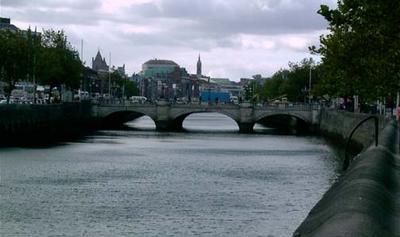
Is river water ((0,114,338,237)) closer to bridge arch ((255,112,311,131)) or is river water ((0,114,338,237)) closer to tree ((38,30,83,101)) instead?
tree ((38,30,83,101))

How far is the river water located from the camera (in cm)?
2848

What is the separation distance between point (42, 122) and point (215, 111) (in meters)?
37.0

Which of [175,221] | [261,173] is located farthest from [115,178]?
[175,221]

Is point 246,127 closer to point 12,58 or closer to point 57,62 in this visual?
point 57,62

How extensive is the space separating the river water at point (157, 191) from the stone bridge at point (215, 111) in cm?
5112

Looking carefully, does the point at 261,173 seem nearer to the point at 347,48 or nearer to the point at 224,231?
the point at 347,48

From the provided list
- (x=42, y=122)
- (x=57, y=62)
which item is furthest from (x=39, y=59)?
(x=42, y=122)

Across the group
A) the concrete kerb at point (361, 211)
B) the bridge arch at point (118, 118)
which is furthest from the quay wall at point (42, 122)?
the concrete kerb at point (361, 211)

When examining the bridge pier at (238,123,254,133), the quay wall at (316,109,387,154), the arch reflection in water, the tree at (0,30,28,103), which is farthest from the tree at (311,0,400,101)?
the arch reflection in water

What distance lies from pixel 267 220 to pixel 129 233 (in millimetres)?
6161

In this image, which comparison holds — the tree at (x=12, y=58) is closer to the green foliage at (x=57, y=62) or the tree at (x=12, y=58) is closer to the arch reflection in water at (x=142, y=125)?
the green foliage at (x=57, y=62)

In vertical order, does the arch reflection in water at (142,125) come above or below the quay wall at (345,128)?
below

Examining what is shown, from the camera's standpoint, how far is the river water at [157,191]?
28.5 metres

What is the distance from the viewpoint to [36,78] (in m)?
105
